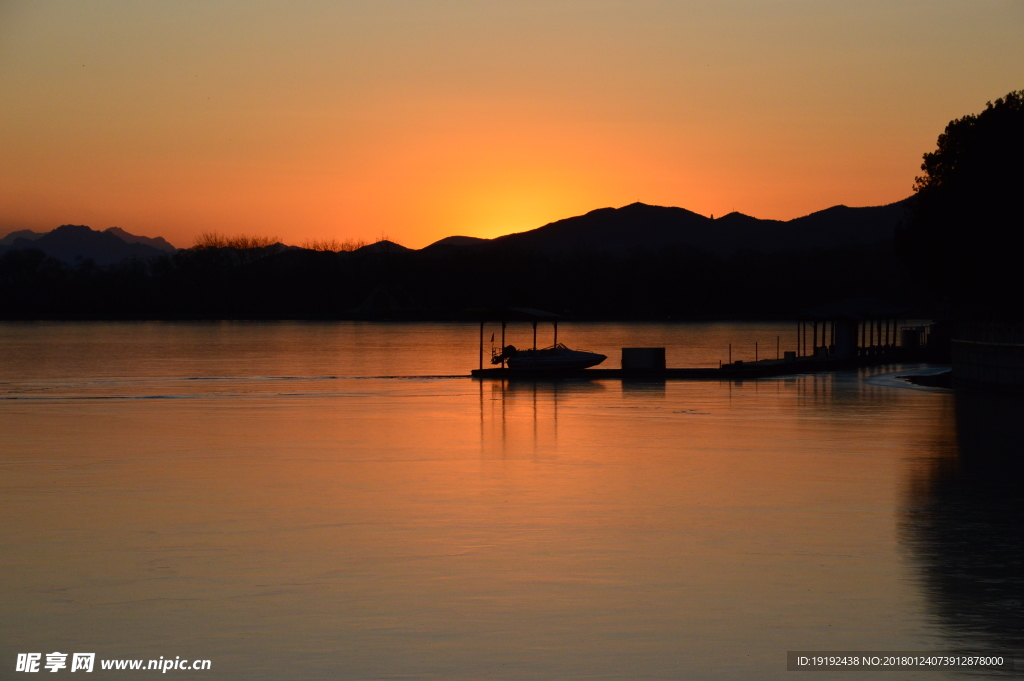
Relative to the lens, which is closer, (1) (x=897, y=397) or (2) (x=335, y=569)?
(2) (x=335, y=569)

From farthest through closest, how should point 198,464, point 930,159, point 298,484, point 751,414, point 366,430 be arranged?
point 930,159, point 751,414, point 366,430, point 198,464, point 298,484

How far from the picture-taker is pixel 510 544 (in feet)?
44.9

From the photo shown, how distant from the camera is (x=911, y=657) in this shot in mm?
9258

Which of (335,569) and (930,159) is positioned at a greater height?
(930,159)

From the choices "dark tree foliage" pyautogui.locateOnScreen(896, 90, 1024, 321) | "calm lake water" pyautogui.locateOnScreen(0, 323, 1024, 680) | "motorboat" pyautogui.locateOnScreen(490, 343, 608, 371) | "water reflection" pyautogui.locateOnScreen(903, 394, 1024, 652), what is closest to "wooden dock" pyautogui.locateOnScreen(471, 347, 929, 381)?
"motorboat" pyautogui.locateOnScreen(490, 343, 608, 371)

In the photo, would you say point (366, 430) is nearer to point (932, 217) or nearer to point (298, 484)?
point (298, 484)

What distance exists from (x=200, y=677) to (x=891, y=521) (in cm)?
960

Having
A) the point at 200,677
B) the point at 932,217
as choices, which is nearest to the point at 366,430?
the point at 200,677

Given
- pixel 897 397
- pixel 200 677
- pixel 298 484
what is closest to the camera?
pixel 200 677

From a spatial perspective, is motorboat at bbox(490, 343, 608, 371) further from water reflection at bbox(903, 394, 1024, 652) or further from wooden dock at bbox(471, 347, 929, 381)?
water reflection at bbox(903, 394, 1024, 652)

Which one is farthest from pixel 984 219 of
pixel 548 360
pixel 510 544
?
pixel 510 544

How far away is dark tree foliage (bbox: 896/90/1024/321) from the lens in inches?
1499

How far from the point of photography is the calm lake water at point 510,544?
9.72 m

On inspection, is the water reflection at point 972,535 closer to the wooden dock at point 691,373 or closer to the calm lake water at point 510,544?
the calm lake water at point 510,544
